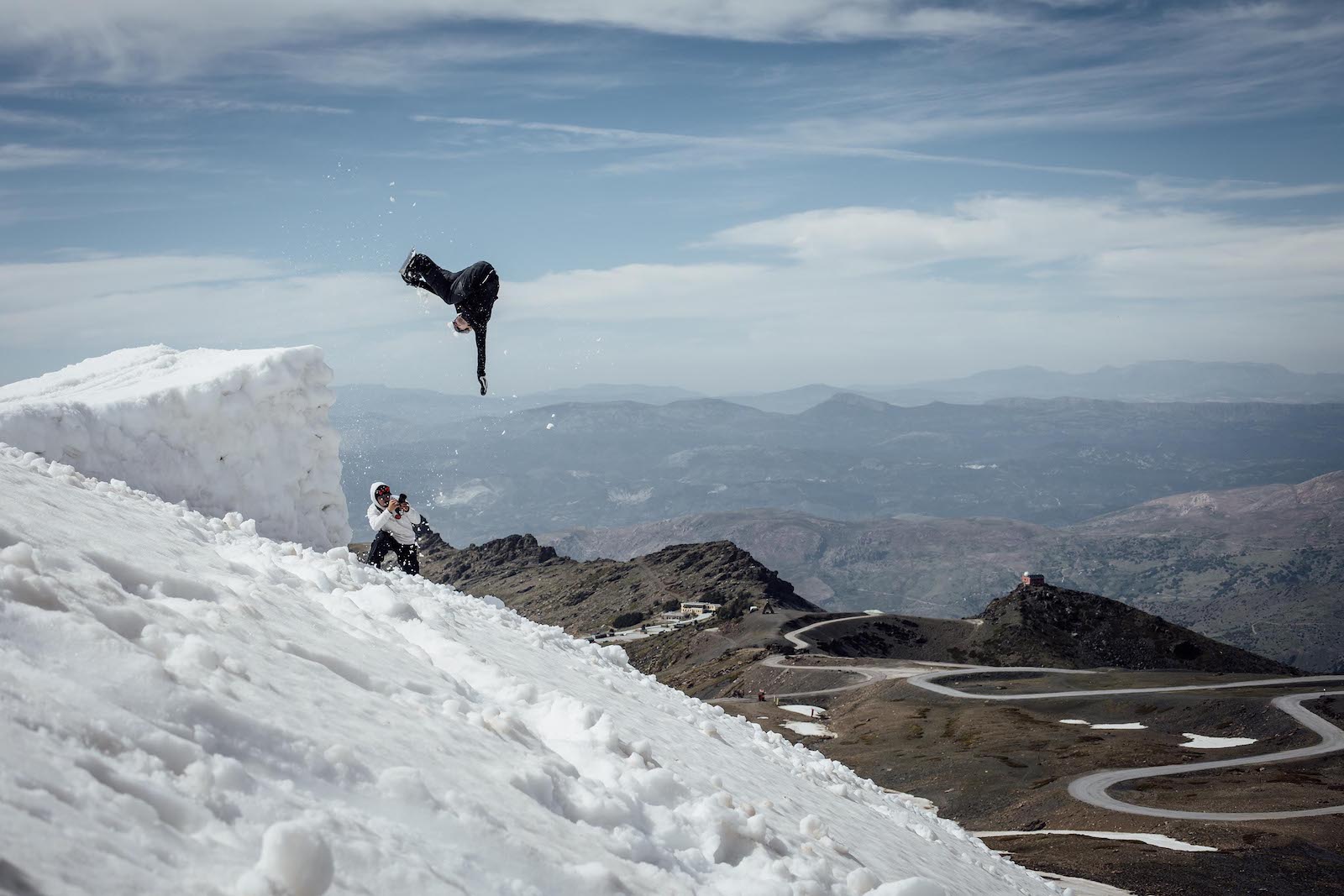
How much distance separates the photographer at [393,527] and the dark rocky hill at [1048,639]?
111803 mm

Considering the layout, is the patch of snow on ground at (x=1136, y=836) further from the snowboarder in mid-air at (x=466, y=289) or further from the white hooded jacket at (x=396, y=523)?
the snowboarder in mid-air at (x=466, y=289)

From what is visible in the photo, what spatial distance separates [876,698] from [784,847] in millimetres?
86895

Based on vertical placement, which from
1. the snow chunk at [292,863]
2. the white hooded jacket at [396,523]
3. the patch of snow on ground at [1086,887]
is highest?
the snow chunk at [292,863]

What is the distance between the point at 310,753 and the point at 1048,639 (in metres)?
140

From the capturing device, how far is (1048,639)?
13338cm

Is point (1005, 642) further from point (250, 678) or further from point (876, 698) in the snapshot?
point (250, 678)

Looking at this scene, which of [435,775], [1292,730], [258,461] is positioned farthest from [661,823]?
[1292,730]

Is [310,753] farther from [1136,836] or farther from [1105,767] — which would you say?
[1105,767]

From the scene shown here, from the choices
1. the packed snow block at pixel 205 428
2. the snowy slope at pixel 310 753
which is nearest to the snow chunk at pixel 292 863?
the snowy slope at pixel 310 753

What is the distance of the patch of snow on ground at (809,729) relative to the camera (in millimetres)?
82750

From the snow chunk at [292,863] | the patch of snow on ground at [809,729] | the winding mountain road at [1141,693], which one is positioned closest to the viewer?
the snow chunk at [292,863]

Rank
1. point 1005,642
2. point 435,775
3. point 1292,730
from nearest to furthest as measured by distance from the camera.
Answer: point 435,775
point 1292,730
point 1005,642

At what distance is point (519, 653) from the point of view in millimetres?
15516

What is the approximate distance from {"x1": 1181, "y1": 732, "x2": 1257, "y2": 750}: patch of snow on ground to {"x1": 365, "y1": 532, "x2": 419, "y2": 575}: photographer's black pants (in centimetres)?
6430
